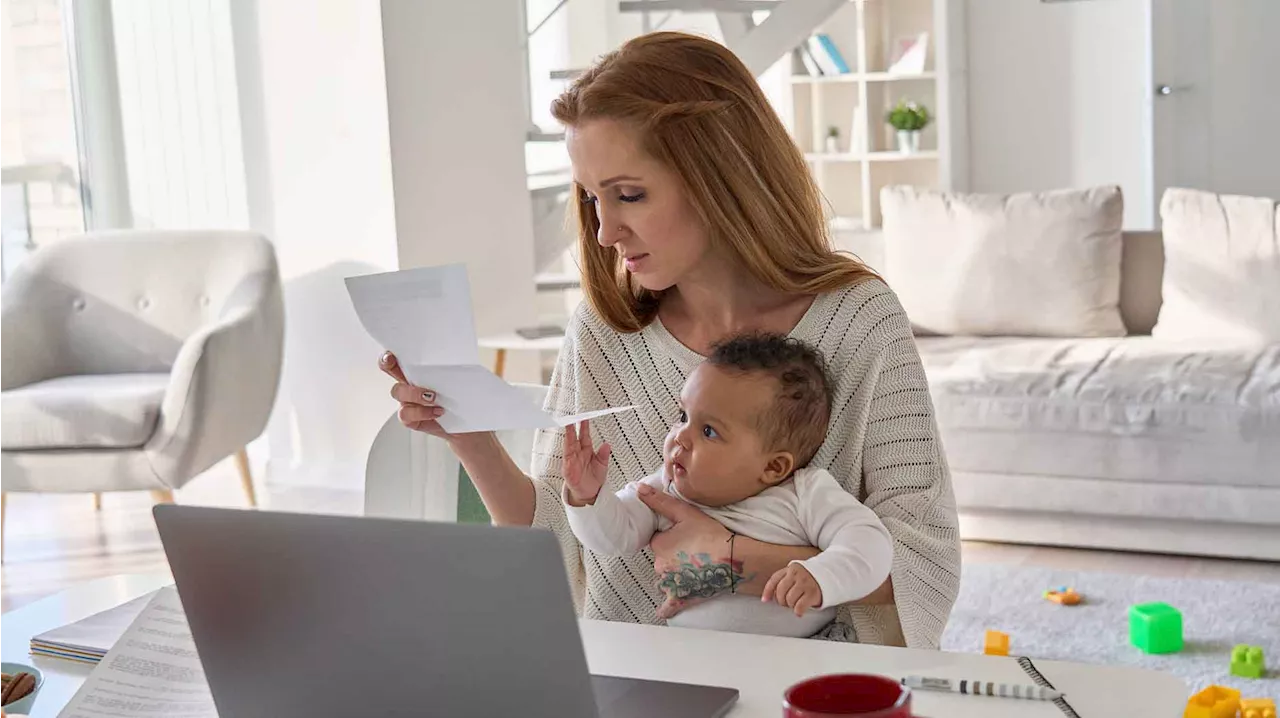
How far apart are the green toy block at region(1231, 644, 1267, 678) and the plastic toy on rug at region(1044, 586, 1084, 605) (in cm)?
51

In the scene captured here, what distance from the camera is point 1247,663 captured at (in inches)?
108

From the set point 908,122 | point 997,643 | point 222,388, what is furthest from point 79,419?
point 908,122

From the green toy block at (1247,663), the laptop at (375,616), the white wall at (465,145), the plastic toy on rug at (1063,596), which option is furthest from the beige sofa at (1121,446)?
the laptop at (375,616)

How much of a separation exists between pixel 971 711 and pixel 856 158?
19.2 ft

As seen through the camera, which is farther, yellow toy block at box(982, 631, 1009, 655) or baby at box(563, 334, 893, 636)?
yellow toy block at box(982, 631, 1009, 655)

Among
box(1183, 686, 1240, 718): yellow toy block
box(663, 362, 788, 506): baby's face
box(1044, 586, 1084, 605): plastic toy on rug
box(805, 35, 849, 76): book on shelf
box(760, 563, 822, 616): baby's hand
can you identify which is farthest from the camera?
box(805, 35, 849, 76): book on shelf

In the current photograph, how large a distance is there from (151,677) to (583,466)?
1.44 ft

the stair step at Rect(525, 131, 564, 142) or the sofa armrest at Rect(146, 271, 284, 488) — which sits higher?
the stair step at Rect(525, 131, 564, 142)

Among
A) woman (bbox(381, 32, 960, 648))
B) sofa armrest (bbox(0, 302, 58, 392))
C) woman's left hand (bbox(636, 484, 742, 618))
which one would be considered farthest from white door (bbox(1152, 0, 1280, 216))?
woman's left hand (bbox(636, 484, 742, 618))

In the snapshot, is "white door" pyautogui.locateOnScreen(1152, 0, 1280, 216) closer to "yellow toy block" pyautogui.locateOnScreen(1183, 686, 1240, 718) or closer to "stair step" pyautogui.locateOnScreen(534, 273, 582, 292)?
"stair step" pyautogui.locateOnScreen(534, 273, 582, 292)

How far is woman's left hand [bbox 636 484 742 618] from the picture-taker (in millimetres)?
1451

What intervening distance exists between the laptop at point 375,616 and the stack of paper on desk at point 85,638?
0.43 m

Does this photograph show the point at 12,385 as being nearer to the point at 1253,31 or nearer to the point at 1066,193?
the point at 1066,193

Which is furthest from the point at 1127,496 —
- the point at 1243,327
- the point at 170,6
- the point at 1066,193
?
the point at 170,6
